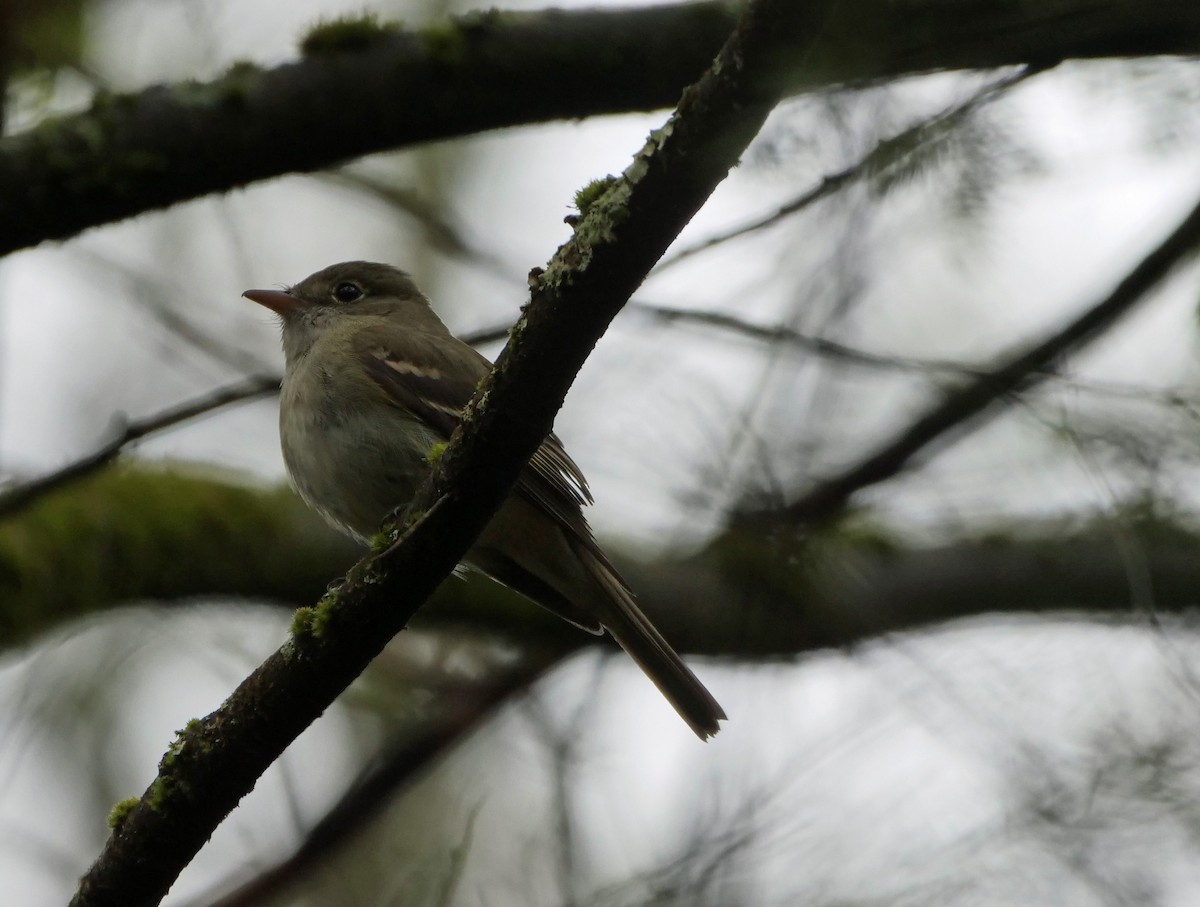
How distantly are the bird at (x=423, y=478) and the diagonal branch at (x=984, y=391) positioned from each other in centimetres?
81

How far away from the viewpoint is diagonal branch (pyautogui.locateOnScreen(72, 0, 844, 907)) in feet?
9.33

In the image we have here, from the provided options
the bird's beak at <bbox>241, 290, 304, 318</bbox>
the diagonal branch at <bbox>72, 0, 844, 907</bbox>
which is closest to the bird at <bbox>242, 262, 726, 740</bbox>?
the bird's beak at <bbox>241, 290, 304, 318</bbox>

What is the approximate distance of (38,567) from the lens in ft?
21.2

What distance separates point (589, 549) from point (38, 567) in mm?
2816

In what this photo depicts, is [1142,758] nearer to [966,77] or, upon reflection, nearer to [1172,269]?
[1172,269]

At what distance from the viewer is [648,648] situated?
5.32 meters

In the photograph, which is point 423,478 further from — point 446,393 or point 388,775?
point 388,775

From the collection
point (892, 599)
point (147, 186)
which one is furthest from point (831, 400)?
point (147, 186)

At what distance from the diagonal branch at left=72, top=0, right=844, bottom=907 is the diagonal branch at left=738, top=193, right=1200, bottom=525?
2.16 metres

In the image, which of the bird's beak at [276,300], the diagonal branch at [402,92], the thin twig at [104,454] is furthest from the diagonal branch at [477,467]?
the bird's beak at [276,300]

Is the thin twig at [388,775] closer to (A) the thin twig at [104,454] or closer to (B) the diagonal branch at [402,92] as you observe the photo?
(A) the thin twig at [104,454]

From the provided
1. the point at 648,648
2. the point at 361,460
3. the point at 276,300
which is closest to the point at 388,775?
the point at 648,648

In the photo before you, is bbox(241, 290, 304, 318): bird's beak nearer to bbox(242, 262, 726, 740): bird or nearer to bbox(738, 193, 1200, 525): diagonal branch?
bbox(242, 262, 726, 740): bird

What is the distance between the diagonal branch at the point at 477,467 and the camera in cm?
284
